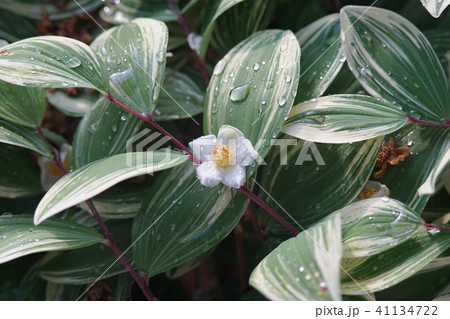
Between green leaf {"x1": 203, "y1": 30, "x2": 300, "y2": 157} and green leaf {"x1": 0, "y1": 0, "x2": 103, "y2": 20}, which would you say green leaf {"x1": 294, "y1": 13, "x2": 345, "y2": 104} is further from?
green leaf {"x1": 0, "y1": 0, "x2": 103, "y2": 20}

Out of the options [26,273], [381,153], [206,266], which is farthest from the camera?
[206,266]

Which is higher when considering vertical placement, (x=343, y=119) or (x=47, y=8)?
(x=47, y=8)

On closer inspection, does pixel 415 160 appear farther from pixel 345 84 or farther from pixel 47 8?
pixel 47 8

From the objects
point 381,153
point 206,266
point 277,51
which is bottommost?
point 206,266

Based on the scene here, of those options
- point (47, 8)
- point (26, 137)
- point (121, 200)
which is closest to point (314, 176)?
point (121, 200)

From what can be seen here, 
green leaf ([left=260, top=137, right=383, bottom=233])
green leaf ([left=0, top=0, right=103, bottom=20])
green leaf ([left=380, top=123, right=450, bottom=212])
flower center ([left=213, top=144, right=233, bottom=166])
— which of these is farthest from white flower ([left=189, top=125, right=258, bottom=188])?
green leaf ([left=0, top=0, right=103, bottom=20])

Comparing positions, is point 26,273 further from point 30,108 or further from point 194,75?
point 194,75

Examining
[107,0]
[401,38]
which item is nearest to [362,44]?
[401,38]
